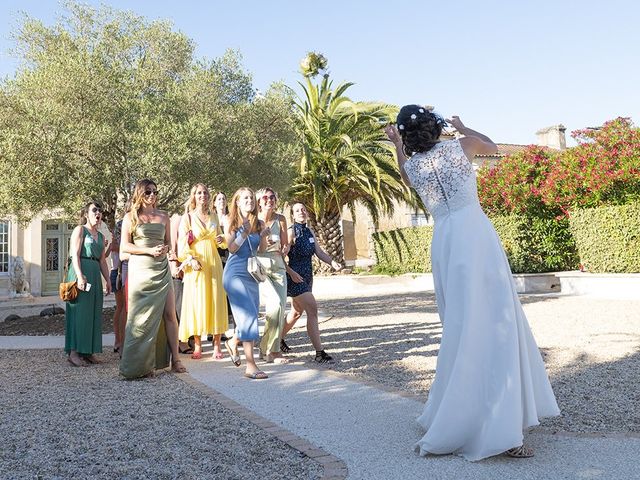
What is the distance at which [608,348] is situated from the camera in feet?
26.2

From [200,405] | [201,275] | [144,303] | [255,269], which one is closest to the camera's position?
[200,405]

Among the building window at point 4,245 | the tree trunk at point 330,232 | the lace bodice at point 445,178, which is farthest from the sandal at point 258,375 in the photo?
the building window at point 4,245

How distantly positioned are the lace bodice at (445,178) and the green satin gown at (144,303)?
3.52m

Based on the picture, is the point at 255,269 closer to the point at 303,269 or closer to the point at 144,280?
the point at 144,280

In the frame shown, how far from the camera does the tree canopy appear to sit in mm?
10461

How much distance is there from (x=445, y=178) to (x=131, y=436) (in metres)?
2.66

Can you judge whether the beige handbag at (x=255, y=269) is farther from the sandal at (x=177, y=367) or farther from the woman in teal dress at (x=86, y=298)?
the woman in teal dress at (x=86, y=298)

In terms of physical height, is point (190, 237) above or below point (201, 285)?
above

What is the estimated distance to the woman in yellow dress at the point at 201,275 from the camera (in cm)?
761

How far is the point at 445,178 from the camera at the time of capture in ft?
12.6

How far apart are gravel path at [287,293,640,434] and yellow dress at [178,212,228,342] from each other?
120 centimetres

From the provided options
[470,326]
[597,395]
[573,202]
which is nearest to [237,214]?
[470,326]

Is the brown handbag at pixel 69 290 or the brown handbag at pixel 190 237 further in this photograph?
the brown handbag at pixel 190 237

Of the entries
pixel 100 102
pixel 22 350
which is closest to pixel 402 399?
pixel 22 350
